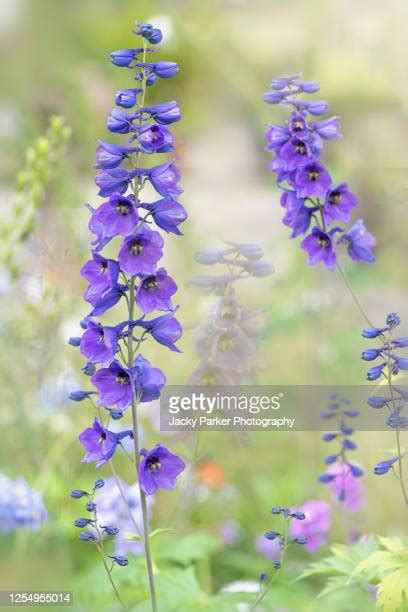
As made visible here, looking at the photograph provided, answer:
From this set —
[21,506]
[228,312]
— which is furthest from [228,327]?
[21,506]

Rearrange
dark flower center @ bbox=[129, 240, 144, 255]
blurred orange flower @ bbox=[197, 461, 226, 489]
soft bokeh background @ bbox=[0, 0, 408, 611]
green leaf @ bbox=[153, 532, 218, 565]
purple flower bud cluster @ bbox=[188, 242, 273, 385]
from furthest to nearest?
blurred orange flower @ bbox=[197, 461, 226, 489] < soft bokeh background @ bbox=[0, 0, 408, 611] < green leaf @ bbox=[153, 532, 218, 565] < purple flower bud cluster @ bbox=[188, 242, 273, 385] < dark flower center @ bbox=[129, 240, 144, 255]

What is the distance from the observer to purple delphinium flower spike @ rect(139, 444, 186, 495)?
1279 millimetres

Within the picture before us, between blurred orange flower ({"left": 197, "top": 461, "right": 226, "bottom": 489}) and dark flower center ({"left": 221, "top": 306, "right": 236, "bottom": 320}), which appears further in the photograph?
blurred orange flower ({"left": 197, "top": 461, "right": 226, "bottom": 489})

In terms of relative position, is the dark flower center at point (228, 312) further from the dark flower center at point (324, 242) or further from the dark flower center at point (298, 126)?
the dark flower center at point (298, 126)

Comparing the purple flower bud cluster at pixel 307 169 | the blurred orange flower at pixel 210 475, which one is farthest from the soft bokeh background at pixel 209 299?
the purple flower bud cluster at pixel 307 169

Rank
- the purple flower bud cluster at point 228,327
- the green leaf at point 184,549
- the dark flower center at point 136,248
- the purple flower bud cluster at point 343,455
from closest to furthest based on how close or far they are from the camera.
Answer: the dark flower center at point 136,248 < the purple flower bud cluster at point 228,327 < the purple flower bud cluster at point 343,455 < the green leaf at point 184,549

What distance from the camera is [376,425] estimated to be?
62.7 inches

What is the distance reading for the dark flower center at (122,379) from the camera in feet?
4.18

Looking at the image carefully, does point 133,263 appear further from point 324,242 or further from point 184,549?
point 184,549

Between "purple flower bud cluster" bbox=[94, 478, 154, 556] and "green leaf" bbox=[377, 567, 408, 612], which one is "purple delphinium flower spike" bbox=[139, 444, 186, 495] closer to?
"green leaf" bbox=[377, 567, 408, 612]

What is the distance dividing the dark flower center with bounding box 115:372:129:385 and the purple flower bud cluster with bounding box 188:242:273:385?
0.91ft

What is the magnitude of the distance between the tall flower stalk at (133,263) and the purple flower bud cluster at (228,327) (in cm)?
24

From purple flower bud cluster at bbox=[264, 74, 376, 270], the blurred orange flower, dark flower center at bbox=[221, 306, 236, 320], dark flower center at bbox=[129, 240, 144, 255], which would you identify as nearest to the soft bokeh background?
the blurred orange flower

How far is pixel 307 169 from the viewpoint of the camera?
4.58ft
